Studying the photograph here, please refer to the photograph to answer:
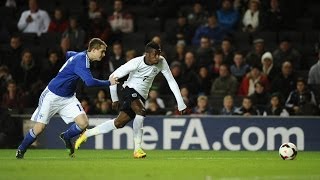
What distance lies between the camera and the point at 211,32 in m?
21.3

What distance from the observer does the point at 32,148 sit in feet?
60.0

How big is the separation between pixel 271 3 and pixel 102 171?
469 inches

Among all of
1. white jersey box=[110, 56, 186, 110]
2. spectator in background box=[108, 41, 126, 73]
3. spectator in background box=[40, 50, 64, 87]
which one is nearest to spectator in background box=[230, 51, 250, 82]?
spectator in background box=[108, 41, 126, 73]

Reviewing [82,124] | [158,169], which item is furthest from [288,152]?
[82,124]

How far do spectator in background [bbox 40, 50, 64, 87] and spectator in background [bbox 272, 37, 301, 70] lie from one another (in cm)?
523

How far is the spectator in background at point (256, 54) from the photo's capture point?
20.1 meters

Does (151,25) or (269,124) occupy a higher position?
(151,25)

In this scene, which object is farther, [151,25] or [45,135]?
[151,25]

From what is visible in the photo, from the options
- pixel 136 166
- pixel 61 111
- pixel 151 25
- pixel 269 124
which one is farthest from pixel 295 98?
pixel 136 166

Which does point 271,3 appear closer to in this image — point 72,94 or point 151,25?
point 151,25

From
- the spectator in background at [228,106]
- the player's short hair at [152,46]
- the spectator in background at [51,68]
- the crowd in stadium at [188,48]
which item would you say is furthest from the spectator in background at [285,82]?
the player's short hair at [152,46]

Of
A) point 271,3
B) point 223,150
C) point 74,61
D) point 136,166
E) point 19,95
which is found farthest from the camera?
point 271,3

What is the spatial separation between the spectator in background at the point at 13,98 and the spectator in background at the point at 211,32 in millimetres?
4819

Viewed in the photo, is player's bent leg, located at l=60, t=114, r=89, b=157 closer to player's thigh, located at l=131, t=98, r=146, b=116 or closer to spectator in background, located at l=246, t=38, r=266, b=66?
player's thigh, located at l=131, t=98, r=146, b=116
